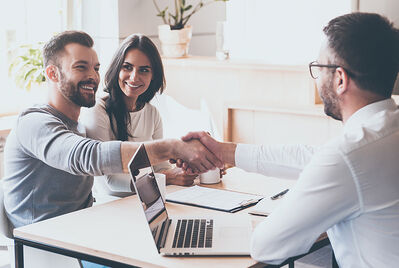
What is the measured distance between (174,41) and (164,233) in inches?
104

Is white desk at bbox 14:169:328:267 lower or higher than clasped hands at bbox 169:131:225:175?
lower

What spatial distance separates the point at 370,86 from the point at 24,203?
4.55 ft

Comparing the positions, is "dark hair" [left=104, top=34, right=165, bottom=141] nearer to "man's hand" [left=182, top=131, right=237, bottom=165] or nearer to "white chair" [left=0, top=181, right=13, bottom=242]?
"man's hand" [left=182, top=131, right=237, bottom=165]

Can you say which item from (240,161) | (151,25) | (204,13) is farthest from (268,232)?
(204,13)

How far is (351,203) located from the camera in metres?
1.52

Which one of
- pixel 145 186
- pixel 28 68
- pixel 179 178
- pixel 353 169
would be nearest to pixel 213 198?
pixel 179 178

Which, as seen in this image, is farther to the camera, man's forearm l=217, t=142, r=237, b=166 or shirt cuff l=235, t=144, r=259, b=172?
man's forearm l=217, t=142, r=237, b=166

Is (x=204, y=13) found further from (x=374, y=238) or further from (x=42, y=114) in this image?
(x=374, y=238)

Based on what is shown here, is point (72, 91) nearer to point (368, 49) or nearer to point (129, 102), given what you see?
point (129, 102)

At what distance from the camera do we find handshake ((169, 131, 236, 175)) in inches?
94.1

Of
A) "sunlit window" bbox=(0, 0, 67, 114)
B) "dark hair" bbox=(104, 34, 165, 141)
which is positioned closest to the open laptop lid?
"dark hair" bbox=(104, 34, 165, 141)

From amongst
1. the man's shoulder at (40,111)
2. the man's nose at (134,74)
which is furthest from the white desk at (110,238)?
the man's nose at (134,74)

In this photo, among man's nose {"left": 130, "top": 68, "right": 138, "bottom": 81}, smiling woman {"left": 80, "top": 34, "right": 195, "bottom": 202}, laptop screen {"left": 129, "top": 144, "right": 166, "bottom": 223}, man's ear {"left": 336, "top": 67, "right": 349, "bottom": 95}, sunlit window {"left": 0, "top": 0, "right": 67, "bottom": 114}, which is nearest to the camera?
man's ear {"left": 336, "top": 67, "right": 349, "bottom": 95}

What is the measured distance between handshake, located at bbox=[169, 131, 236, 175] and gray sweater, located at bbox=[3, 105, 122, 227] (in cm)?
37
